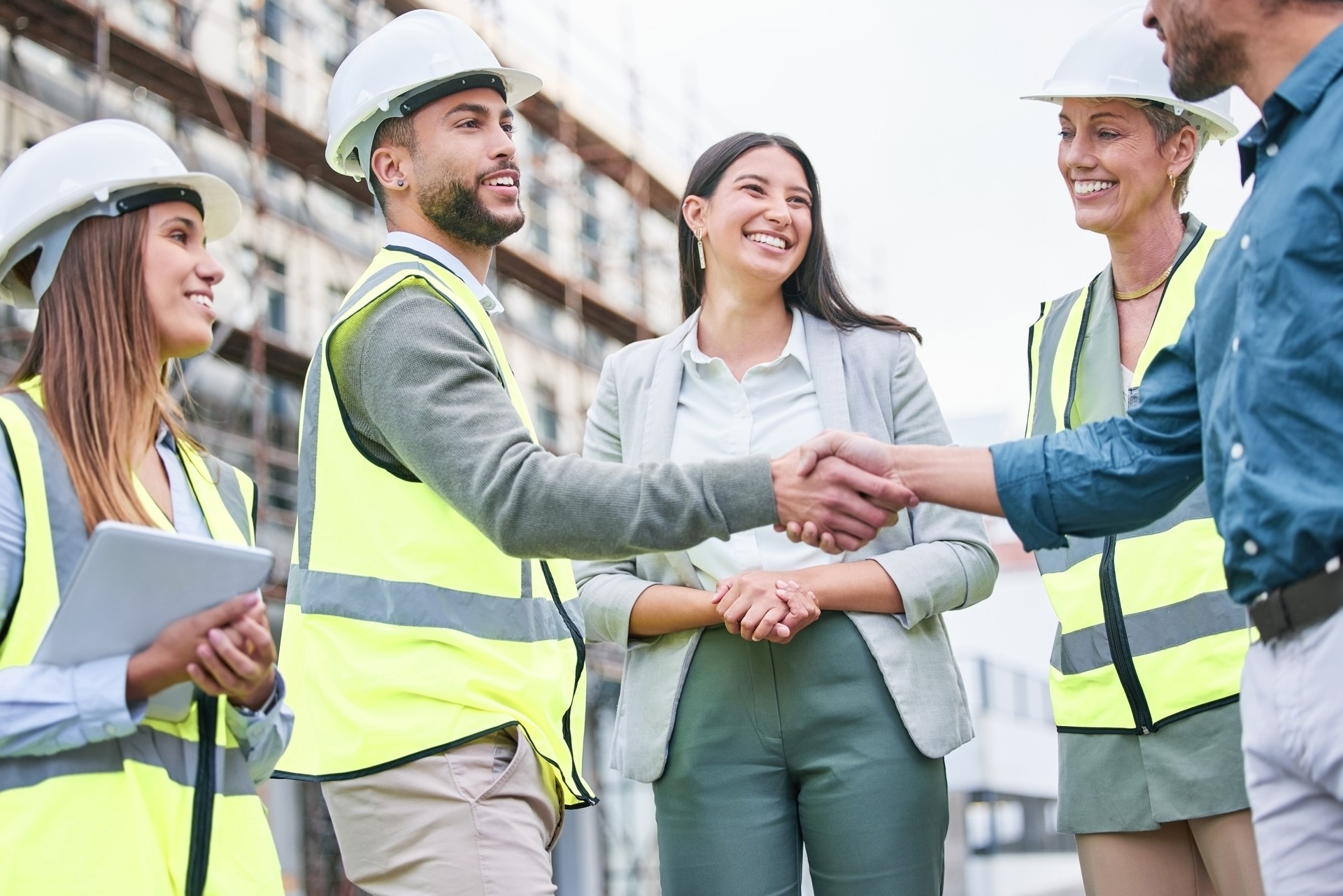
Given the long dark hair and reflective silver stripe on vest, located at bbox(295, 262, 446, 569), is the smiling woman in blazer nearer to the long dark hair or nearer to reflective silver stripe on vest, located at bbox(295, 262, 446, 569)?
the long dark hair

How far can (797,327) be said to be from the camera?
3.38 metres

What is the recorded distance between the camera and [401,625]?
248 centimetres

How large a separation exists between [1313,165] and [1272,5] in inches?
12.0

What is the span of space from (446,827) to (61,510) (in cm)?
77

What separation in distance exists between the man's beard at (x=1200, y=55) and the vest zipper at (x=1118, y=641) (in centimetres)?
104

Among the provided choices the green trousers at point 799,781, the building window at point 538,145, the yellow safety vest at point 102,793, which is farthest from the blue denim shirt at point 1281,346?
the building window at point 538,145

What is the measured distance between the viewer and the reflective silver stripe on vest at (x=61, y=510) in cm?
224

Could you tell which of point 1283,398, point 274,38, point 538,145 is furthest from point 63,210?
point 538,145

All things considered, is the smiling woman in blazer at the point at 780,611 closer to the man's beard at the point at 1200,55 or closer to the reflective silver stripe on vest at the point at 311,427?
the reflective silver stripe on vest at the point at 311,427

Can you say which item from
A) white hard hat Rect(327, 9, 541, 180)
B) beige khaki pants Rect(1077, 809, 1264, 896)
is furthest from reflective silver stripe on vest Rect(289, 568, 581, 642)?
beige khaki pants Rect(1077, 809, 1264, 896)

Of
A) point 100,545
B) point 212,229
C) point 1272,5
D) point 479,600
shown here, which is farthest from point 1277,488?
point 212,229

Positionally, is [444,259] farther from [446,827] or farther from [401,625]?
[446,827]

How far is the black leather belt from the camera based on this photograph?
183 cm

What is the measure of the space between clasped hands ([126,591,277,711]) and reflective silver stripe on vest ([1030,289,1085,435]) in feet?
6.00
